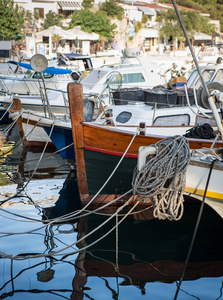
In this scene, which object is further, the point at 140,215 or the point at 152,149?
the point at 140,215

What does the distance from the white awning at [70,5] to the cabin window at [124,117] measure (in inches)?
1974

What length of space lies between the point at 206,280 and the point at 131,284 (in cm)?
98

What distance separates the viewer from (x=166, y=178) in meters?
5.35

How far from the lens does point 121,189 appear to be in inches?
308

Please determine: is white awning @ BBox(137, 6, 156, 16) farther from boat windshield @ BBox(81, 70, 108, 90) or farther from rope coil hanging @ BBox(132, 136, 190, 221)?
rope coil hanging @ BBox(132, 136, 190, 221)

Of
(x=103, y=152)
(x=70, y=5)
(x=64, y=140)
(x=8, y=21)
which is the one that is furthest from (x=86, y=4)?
(x=103, y=152)

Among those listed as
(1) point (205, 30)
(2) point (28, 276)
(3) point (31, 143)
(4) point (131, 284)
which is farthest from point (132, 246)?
(1) point (205, 30)

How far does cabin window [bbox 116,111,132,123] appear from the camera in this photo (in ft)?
32.6

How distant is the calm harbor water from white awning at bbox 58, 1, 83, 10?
52031 millimetres

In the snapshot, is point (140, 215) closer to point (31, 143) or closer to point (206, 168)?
point (206, 168)

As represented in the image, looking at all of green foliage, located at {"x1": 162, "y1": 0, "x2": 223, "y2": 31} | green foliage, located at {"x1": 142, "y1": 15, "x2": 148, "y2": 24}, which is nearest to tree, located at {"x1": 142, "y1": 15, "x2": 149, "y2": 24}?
green foliage, located at {"x1": 142, "y1": 15, "x2": 148, "y2": 24}

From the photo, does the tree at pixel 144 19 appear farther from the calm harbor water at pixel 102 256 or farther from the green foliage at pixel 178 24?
the calm harbor water at pixel 102 256

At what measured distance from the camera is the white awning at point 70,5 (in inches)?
2238

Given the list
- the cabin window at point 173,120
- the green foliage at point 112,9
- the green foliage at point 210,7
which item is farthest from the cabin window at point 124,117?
the green foliage at point 210,7
